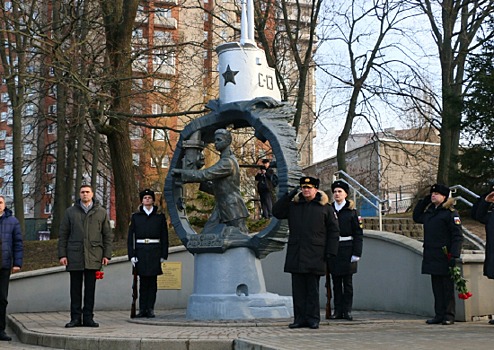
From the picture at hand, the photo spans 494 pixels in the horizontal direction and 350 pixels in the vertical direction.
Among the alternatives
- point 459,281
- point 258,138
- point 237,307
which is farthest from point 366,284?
point 258,138

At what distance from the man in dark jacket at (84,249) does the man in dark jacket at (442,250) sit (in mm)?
4375

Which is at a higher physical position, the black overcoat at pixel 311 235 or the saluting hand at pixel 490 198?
the saluting hand at pixel 490 198

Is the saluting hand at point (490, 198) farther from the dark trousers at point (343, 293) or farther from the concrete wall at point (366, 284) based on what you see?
the dark trousers at point (343, 293)

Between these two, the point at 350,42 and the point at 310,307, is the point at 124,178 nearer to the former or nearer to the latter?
the point at 350,42

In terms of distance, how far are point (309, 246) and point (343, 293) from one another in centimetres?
179

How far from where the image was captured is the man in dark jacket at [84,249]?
33.0 feet

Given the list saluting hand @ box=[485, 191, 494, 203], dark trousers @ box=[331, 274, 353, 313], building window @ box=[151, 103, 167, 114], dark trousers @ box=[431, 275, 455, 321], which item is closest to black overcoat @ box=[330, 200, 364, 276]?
dark trousers @ box=[331, 274, 353, 313]

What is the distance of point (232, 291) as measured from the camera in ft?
34.8

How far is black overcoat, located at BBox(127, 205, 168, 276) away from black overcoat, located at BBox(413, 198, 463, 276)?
3.86 m

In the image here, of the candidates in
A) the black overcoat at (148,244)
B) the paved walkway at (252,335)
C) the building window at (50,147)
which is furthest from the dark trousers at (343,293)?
the building window at (50,147)

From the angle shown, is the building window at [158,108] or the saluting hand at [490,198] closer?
the saluting hand at [490,198]

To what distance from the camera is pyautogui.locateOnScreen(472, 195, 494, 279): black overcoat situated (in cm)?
955

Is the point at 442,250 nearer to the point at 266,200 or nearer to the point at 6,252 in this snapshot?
the point at 6,252

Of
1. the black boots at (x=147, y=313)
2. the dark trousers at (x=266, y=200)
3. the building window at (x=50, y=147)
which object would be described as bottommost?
the black boots at (x=147, y=313)
